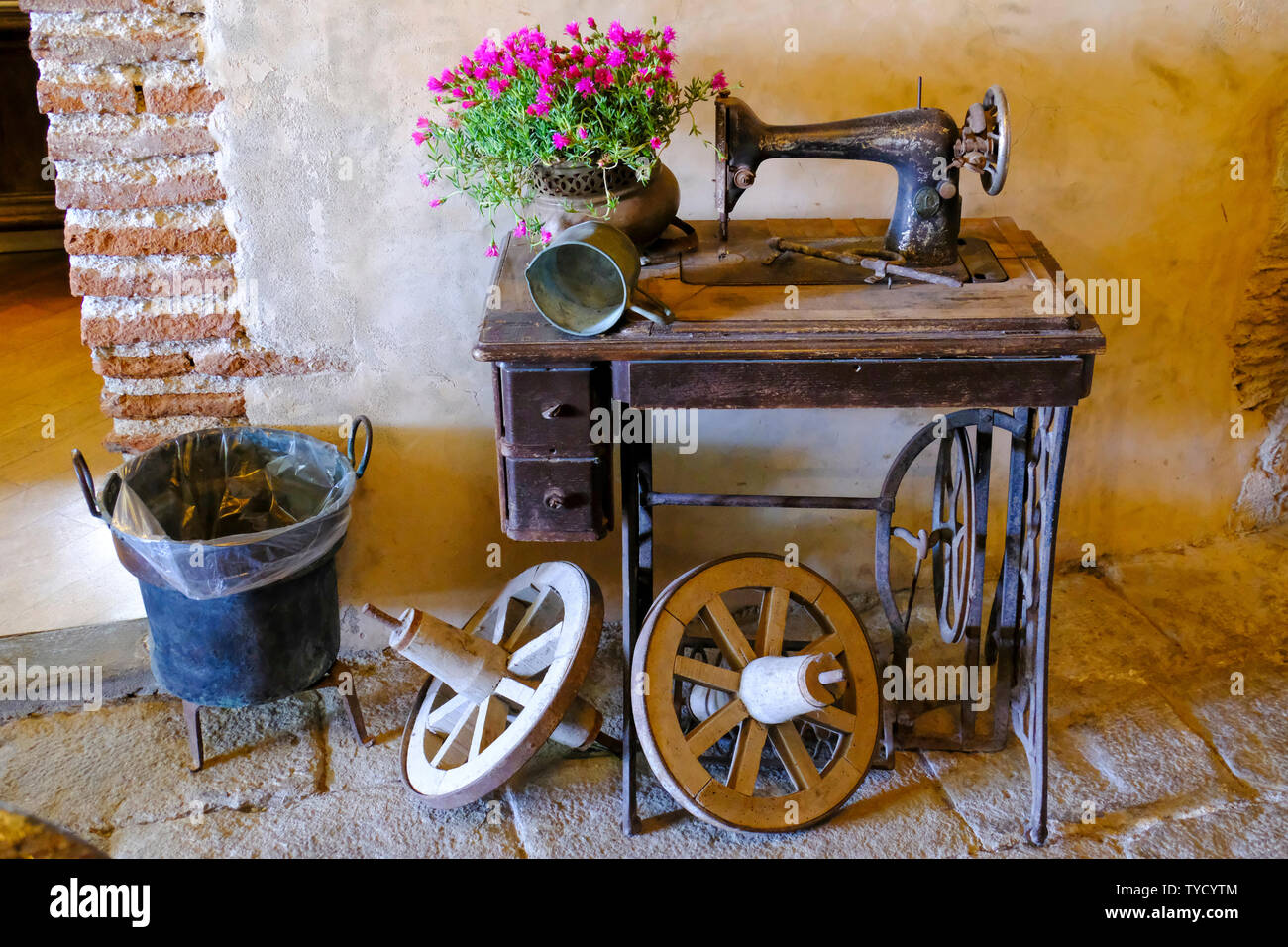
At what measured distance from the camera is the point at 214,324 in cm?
302

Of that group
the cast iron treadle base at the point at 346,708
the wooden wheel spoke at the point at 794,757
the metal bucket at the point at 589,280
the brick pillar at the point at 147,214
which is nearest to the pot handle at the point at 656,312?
the metal bucket at the point at 589,280

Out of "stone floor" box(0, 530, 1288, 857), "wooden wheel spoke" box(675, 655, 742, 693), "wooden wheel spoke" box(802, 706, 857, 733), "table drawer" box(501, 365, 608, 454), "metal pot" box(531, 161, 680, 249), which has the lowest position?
"stone floor" box(0, 530, 1288, 857)

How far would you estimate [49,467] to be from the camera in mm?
4301

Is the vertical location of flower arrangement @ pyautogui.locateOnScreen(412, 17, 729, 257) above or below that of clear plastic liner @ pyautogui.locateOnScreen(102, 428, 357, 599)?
above

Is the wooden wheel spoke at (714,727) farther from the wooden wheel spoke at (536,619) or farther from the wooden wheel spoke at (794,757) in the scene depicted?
the wooden wheel spoke at (536,619)

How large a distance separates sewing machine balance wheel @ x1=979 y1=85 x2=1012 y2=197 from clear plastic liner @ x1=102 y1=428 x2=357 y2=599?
161 centimetres

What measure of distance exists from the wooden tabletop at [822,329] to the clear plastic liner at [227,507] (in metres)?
0.76

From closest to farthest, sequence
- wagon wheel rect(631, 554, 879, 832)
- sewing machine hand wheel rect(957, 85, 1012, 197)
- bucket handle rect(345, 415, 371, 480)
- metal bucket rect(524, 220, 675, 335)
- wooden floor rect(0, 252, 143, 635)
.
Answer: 1. metal bucket rect(524, 220, 675, 335)
2. sewing machine hand wheel rect(957, 85, 1012, 197)
3. wagon wheel rect(631, 554, 879, 832)
4. bucket handle rect(345, 415, 371, 480)
5. wooden floor rect(0, 252, 143, 635)

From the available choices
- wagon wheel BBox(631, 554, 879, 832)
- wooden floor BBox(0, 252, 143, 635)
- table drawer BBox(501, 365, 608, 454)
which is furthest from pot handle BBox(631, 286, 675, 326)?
wooden floor BBox(0, 252, 143, 635)

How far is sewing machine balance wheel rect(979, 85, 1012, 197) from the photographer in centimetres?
236

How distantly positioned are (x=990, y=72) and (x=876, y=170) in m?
0.36

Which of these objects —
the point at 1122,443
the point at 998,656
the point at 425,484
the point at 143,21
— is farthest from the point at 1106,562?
the point at 143,21

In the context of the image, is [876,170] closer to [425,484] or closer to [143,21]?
[425,484]

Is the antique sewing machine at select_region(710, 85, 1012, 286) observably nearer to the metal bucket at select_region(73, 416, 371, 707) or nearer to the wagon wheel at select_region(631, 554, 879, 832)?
the wagon wheel at select_region(631, 554, 879, 832)
